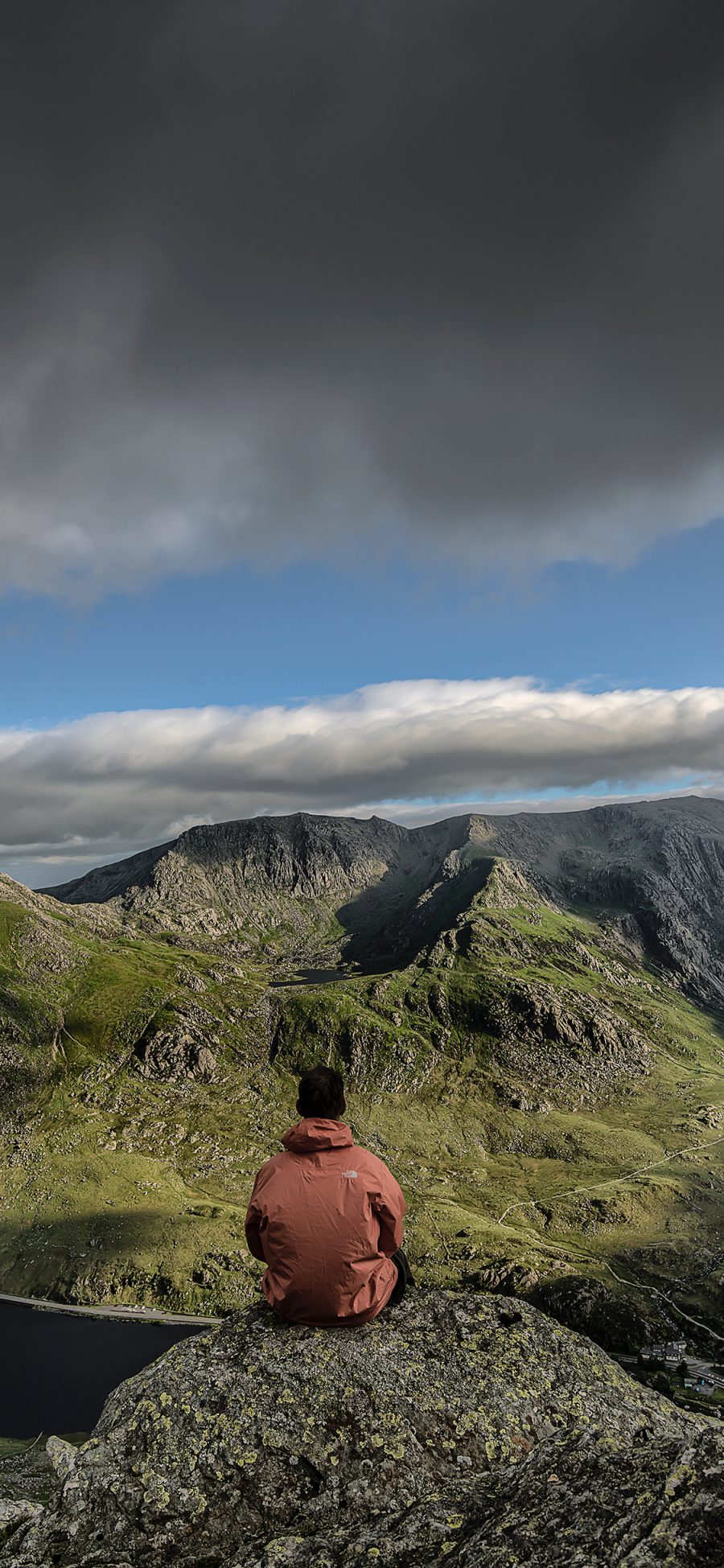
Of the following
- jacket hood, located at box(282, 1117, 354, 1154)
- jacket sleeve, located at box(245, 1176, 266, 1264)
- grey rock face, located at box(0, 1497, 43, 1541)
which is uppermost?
jacket hood, located at box(282, 1117, 354, 1154)

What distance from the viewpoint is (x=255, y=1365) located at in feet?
31.4

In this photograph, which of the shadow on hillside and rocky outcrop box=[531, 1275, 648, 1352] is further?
the shadow on hillside

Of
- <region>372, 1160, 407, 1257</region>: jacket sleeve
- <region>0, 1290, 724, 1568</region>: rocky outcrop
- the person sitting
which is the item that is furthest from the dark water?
<region>372, 1160, 407, 1257</region>: jacket sleeve

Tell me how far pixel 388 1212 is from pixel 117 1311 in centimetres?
19797

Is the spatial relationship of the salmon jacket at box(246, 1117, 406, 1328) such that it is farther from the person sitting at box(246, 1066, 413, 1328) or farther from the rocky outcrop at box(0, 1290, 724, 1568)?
the rocky outcrop at box(0, 1290, 724, 1568)

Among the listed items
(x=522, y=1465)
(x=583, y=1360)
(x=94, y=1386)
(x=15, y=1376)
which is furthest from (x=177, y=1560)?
(x=15, y=1376)

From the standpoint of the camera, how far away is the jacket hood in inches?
408

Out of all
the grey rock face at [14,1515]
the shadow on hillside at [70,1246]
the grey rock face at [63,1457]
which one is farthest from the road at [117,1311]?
the grey rock face at [14,1515]

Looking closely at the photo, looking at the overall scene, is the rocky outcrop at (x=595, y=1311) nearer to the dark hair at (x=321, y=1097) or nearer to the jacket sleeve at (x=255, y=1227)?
the jacket sleeve at (x=255, y=1227)

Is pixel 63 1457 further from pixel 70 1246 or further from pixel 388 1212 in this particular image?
pixel 70 1246

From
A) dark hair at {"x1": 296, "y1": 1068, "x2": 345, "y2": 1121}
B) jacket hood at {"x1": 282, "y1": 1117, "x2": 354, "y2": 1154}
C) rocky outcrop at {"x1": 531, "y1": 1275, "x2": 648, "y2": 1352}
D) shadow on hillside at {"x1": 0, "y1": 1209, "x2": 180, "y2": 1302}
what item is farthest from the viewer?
shadow on hillside at {"x1": 0, "y1": 1209, "x2": 180, "y2": 1302}

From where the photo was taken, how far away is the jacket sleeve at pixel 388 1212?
10398mm

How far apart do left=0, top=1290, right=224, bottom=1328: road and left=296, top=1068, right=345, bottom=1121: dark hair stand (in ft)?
605

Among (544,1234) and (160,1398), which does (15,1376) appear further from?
(160,1398)
